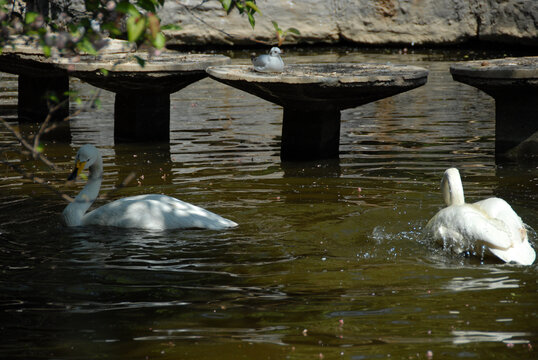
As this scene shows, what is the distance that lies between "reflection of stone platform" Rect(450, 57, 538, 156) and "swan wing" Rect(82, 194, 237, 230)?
311 cm

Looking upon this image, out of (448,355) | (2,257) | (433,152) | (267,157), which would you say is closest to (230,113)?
(267,157)

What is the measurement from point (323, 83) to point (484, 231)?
2629mm

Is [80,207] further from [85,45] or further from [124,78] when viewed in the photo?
[124,78]

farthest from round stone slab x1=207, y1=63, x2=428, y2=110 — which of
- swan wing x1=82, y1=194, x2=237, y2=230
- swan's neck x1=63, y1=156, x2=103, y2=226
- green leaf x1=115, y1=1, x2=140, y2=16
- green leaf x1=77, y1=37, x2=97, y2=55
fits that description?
green leaf x1=115, y1=1, x2=140, y2=16

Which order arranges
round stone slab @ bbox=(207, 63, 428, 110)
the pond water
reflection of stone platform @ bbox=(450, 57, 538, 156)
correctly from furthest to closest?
reflection of stone platform @ bbox=(450, 57, 538, 156), round stone slab @ bbox=(207, 63, 428, 110), the pond water

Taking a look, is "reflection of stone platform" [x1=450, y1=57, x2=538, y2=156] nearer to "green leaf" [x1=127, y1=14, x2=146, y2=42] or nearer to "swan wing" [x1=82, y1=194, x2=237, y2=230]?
"swan wing" [x1=82, y1=194, x2=237, y2=230]

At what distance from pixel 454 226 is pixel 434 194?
157 centimetres

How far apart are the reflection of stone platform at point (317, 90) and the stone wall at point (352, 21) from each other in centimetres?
793

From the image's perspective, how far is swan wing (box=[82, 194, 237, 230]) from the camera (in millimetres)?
5551

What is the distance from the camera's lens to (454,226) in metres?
4.93

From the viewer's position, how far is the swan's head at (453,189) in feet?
17.7

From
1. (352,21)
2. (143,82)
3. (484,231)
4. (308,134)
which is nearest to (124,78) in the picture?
(143,82)

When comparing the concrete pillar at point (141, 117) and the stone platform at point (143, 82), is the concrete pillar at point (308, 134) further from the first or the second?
the concrete pillar at point (141, 117)

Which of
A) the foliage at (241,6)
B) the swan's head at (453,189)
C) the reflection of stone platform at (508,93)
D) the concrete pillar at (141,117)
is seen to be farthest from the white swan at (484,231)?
the concrete pillar at (141,117)
